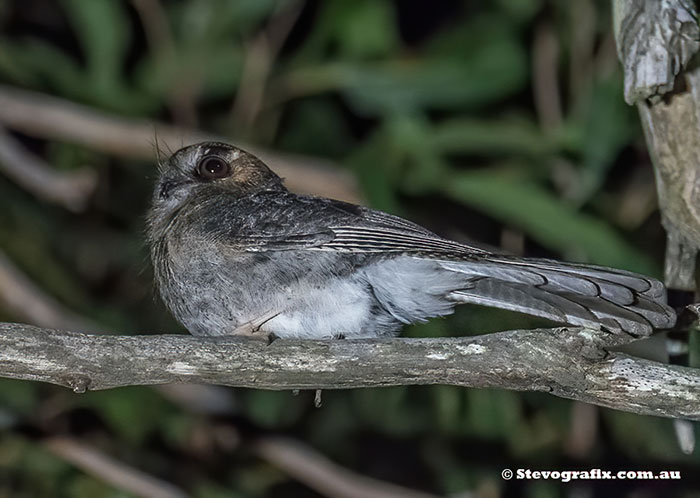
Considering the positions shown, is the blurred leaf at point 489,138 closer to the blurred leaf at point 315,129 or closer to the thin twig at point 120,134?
the thin twig at point 120,134

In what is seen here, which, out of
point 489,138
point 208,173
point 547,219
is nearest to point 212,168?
point 208,173

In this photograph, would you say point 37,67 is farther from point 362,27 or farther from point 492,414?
point 492,414

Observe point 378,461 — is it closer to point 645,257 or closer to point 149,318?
point 149,318

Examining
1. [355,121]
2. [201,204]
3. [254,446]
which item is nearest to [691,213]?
[201,204]

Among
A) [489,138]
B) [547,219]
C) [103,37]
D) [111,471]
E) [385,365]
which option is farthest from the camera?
[103,37]

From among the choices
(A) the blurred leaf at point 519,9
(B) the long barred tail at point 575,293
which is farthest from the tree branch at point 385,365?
(A) the blurred leaf at point 519,9

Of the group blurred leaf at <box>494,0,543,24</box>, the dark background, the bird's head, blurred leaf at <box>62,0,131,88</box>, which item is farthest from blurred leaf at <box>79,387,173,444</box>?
blurred leaf at <box>494,0,543,24</box>
